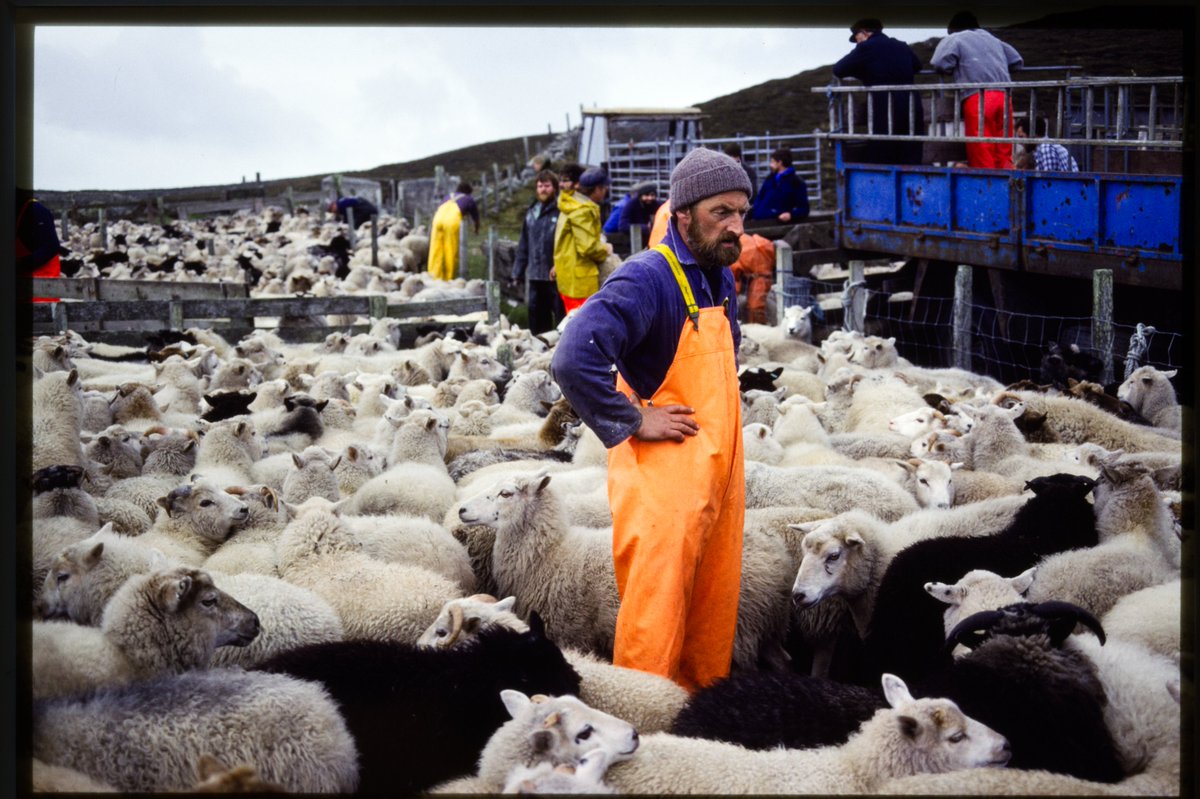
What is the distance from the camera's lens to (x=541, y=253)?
12.9 m

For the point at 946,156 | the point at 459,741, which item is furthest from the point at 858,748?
the point at 946,156

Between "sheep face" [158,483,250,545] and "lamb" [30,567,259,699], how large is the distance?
1378mm

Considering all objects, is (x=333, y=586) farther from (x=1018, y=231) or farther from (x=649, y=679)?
(x=1018, y=231)

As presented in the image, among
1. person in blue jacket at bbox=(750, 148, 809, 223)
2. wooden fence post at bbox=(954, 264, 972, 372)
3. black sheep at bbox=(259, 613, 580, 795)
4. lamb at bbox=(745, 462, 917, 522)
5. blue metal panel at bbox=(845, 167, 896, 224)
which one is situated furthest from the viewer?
person in blue jacket at bbox=(750, 148, 809, 223)

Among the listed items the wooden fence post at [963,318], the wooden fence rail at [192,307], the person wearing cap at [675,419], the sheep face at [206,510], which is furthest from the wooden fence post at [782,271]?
the person wearing cap at [675,419]

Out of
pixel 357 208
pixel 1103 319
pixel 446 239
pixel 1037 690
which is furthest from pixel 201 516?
pixel 357 208

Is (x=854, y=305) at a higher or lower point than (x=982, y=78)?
lower

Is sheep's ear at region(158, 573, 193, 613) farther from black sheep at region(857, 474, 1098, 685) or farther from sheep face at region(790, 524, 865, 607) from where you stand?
black sheep at region(857, 474, 1098, 685)

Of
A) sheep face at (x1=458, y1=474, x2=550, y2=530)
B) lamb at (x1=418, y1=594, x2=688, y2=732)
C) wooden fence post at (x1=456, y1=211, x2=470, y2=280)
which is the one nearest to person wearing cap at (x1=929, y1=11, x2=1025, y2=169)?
sheep face at (x1=458, y1=474, x2=550, y2=530)

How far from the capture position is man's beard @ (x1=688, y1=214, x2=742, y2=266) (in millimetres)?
4195

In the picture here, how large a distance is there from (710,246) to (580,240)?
743 centimetres

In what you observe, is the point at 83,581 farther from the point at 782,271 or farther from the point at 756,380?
the point at 782,271

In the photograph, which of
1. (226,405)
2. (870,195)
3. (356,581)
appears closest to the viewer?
(356,581)

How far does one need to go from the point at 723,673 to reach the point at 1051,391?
4.78 metres
